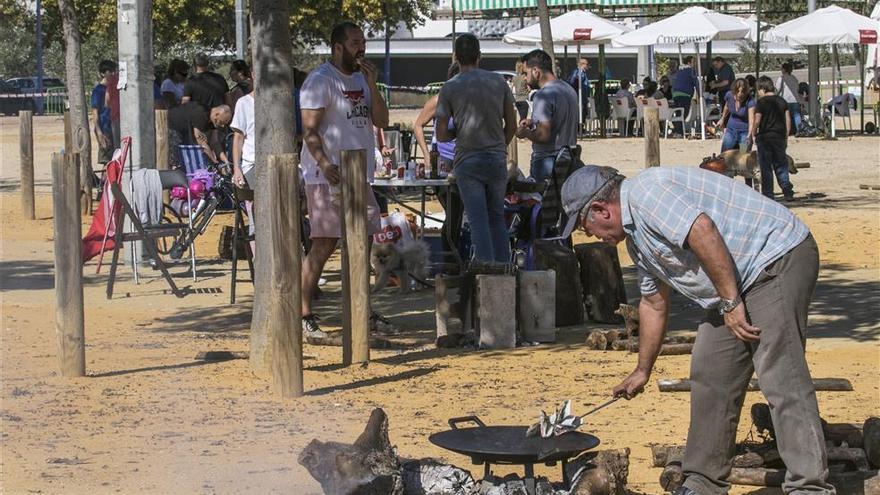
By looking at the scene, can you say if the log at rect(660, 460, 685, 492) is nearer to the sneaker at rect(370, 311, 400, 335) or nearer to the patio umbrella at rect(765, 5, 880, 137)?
the sneaker at rect(370, 311, 400, 335)

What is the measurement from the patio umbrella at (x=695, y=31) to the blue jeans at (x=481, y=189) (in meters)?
21.3

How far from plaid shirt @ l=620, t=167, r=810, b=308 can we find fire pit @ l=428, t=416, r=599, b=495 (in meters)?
0.76

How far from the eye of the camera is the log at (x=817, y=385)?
8172mm

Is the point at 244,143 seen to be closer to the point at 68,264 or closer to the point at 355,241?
the point at 355,241

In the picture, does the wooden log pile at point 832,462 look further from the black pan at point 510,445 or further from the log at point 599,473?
the black pan at point 510,445

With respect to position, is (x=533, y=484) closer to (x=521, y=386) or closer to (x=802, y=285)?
(x=802, y=285)

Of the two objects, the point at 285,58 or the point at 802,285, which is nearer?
the point at 802,285

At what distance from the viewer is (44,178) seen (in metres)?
24.9

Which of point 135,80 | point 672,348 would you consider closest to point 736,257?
point 672,348

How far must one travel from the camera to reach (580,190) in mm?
5375

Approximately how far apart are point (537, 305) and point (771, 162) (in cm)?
1016

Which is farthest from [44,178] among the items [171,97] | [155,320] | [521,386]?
[521,386]

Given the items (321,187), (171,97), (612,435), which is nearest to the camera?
(612,435)

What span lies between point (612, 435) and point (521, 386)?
1289 millimetres
